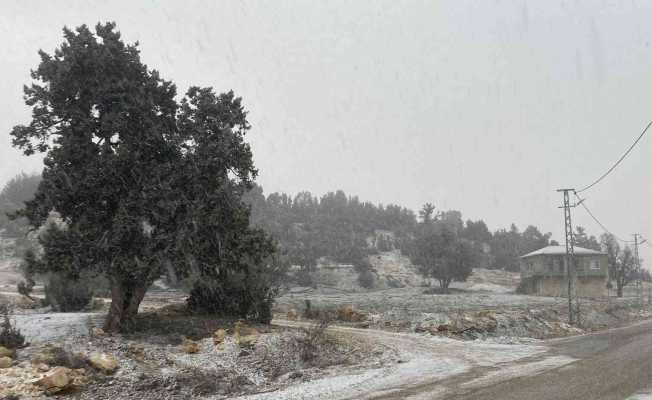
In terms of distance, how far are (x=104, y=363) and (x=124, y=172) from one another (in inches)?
274

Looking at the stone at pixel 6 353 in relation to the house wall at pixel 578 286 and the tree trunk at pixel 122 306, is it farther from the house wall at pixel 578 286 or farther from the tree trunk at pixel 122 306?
the house wall at pixel 578 286

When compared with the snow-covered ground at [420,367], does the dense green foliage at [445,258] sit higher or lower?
higher

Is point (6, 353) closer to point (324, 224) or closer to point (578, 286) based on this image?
point (578, 286)

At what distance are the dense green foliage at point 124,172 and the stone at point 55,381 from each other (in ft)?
16.1

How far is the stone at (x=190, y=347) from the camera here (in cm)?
1557

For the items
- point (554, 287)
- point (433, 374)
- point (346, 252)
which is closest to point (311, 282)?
point (346, 252)

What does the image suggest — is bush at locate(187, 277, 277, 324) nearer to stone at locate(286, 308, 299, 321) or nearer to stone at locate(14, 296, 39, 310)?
stone at locate(286, 308, 299, 321)

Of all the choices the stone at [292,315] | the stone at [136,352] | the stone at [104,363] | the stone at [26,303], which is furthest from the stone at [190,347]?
the stone at [26,303]

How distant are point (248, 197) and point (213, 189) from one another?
94.3 metres

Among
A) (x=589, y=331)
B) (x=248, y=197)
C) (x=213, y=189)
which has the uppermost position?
(x=248, y=197)

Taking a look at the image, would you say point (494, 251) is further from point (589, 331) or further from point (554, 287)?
point (589, 331)

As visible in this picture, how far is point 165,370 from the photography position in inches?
547

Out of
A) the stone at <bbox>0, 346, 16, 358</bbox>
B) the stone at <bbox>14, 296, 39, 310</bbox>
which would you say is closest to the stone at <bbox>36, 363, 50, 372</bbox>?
the stone at <bbox>0, 346, 16, 358</bbox>

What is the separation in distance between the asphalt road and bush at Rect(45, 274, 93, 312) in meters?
22.9
